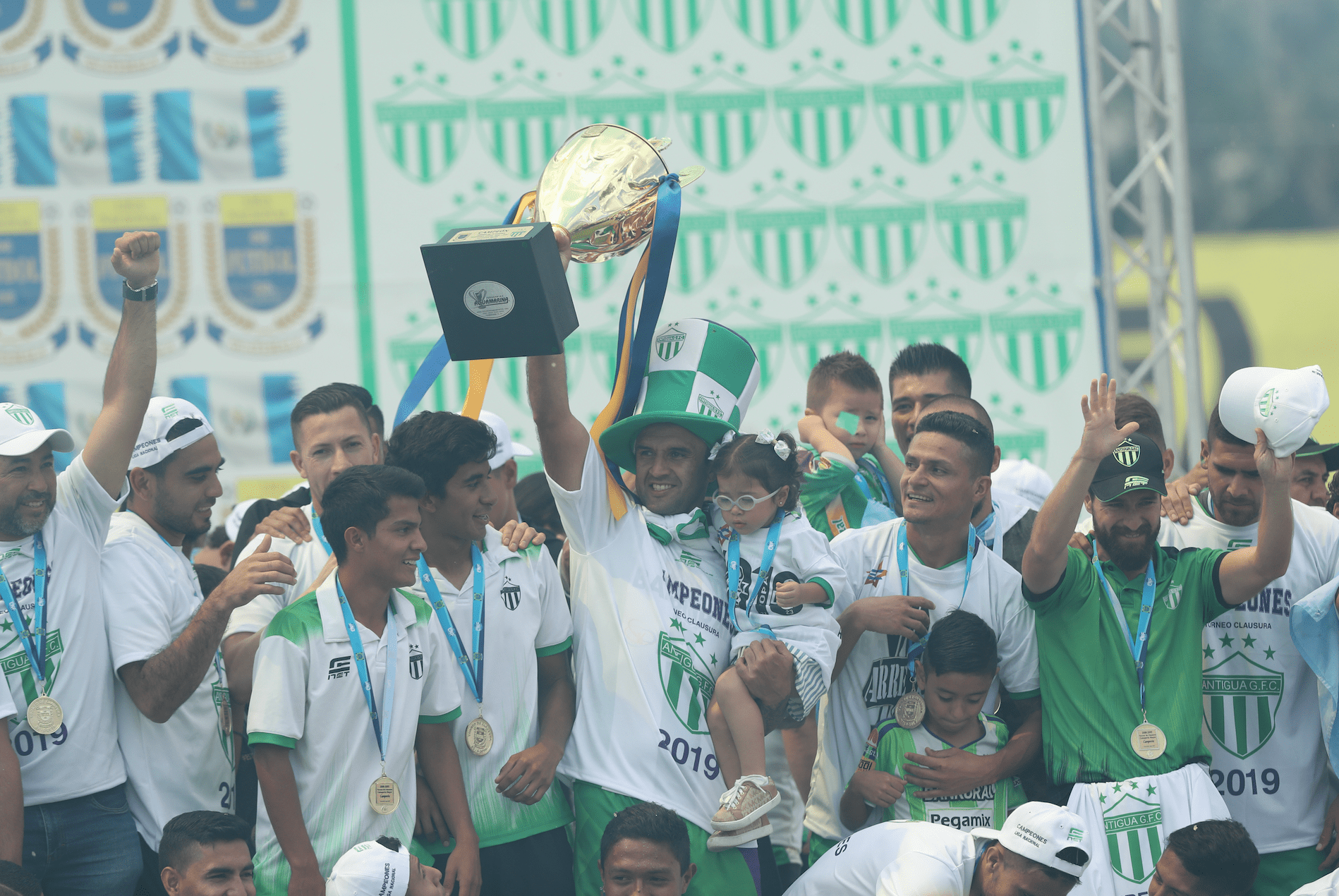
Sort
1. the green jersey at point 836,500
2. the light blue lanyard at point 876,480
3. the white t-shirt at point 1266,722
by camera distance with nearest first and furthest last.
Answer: the white t-shirt at point 1266,722 < the green jersey at point 836,500 < the light blue lanyard at point 876,480

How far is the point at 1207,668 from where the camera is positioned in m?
3.95

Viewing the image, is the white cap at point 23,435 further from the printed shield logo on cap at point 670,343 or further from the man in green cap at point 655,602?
the printed shield logo on cap at point 670,343

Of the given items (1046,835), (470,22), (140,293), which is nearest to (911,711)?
(1046,835)

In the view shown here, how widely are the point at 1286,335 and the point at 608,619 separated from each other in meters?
5.43

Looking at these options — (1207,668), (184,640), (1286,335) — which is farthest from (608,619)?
(1286,335)

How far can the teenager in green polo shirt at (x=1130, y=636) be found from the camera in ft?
11.8

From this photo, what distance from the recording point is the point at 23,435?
11.5ft

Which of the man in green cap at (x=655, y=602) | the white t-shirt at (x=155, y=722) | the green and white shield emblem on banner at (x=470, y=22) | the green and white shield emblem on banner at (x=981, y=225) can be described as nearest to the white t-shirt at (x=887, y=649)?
the man in green cap at (x=655, y=602)

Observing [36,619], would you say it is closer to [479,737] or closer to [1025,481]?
[479,737]

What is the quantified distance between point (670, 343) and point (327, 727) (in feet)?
4.61

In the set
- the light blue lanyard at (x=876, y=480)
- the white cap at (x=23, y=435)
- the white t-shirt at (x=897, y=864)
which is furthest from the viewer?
the light blue lanyard at (x=876, y=480)

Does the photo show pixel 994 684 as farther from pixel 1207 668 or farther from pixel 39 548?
pixel 39 548

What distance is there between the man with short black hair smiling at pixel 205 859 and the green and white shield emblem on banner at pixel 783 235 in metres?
4.06

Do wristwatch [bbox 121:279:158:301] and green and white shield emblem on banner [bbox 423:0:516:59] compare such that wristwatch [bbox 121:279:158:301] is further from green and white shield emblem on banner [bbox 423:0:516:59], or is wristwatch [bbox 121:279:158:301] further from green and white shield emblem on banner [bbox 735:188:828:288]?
green and white shield emblem on banner [bbox 735:188:828:288]
